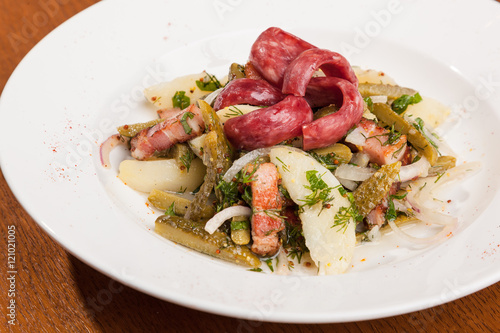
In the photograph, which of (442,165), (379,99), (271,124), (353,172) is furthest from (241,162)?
(442,165)

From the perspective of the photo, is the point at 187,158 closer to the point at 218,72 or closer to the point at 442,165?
the point at 218,72

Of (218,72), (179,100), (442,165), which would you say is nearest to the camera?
(442,165)

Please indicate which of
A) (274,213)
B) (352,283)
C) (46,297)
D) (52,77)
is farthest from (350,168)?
(52,77)

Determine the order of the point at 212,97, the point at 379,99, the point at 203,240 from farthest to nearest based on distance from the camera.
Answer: the point at 379,99 → the point at 212,97 → the point at 203,240

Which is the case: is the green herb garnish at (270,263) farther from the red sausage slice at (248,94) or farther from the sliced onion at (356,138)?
the red sausage slice at (248,94)

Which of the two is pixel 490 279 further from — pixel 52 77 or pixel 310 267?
pixel 52 77

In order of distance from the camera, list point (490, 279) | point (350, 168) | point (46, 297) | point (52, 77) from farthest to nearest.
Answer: point (52, 77)
point (350, 168)
point (46, 297)
point (490, 279)

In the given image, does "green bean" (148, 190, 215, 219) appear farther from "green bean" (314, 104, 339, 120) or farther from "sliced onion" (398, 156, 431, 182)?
"sliced onion" (398, 156, 431, 182)
